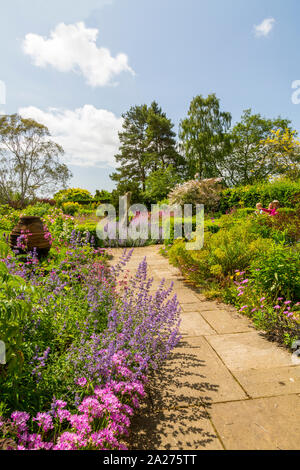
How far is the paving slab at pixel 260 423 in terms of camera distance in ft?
5.22

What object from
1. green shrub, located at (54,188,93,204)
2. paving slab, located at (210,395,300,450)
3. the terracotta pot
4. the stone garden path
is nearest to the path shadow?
the stone garden path

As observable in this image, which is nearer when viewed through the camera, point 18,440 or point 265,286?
point 18,440

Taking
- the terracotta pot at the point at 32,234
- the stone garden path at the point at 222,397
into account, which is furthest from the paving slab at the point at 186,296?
the terracotta pot at the point at 32,234

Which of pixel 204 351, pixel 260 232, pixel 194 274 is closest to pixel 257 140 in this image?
pixel 260 232

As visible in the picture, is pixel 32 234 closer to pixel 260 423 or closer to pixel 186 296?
pixel 186 296

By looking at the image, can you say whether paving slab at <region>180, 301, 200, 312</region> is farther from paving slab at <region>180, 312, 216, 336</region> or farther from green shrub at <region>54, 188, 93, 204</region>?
green shrub at <region>54, 188, 93, 204</region>

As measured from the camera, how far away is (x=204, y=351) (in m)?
2.70

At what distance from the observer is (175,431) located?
1.69 m

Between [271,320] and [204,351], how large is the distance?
902 mm

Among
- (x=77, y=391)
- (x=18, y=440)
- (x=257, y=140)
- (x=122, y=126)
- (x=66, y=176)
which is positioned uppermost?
(x=122, y=126)

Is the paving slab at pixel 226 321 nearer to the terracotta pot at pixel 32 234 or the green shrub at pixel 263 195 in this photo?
the terracotta pot at pixel 32 234

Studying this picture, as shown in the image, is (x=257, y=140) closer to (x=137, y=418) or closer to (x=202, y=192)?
(x=202, y=192)

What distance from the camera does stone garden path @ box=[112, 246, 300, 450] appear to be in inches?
64.3

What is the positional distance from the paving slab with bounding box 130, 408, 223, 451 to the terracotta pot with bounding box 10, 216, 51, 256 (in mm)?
4524
